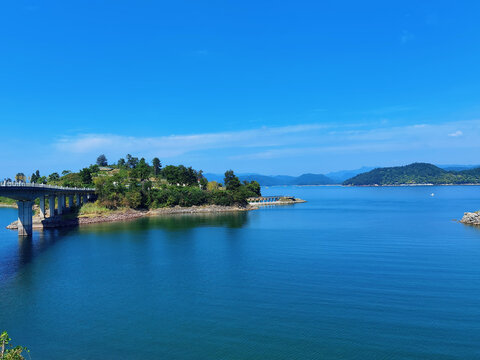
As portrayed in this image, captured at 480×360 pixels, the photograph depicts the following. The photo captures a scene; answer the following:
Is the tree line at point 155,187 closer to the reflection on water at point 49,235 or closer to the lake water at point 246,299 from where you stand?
the reflection on water at point 49,235

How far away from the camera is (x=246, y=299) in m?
28.1

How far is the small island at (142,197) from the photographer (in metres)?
88.2

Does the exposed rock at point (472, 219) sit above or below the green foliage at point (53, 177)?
below

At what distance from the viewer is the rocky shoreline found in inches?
3017

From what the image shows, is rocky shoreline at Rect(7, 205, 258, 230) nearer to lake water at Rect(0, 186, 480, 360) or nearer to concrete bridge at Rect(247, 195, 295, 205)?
concrete bridge at Rect(247, 195, 295, 205)

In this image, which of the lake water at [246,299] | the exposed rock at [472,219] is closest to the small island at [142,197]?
the lake water at [246,299]

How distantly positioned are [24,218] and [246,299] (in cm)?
5475

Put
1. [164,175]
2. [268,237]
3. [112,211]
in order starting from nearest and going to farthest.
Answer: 1. [268,237]
2. [112,211]
3. [164,175]

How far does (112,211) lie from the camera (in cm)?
9388

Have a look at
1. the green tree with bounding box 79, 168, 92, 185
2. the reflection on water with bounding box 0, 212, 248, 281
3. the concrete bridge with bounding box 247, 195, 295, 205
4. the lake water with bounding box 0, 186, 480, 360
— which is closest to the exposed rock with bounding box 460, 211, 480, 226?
the lake water with bounding box 0, 186, 480, 360

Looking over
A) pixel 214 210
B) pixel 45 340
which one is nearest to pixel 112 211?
pixel 214 210

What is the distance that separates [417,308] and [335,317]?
6.86 meters

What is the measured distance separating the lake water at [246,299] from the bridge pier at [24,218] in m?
8.17

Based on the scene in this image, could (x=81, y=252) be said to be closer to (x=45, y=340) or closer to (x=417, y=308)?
(x=45, y=340)
